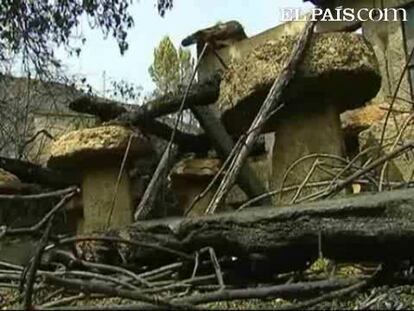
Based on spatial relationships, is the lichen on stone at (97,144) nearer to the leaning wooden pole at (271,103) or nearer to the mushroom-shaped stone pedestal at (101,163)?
the mushroom-shaped stone pedestal at (101,163)

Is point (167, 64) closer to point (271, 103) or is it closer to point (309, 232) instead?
point (271, 103)

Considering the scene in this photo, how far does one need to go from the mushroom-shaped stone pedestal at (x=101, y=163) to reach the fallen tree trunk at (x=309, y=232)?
2.47 m

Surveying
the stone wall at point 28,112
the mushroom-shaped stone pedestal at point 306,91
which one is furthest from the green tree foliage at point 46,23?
the mushroom-shaped stone pedestal at point 306,91

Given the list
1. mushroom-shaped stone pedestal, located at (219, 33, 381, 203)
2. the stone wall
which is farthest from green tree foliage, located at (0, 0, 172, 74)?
mushroom-shaped stone pedestal, located at (219, 33, 381, 203)

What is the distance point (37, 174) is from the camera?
194 inches

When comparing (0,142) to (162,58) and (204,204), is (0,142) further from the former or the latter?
(162,58)

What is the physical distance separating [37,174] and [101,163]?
2.59ft

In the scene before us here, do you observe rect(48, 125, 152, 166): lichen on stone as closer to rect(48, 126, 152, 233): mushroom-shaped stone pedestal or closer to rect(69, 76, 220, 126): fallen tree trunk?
rect(48, 126, 152, 233): mushroom-shaped stone pedestal

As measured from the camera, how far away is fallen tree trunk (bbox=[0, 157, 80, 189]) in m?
4.81

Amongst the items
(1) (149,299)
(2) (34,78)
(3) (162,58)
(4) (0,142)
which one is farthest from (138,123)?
(3) (162,58)

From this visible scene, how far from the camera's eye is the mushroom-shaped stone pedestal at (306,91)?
114 inches

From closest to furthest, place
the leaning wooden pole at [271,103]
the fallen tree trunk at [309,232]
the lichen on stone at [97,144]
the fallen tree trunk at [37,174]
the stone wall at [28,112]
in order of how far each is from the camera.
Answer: the fallen tree trunk at [309,232] → the leaning wooden pole at [271,103] → the lichen on stone at [97,144] → the fallen tree trunk at [37,174] → the stone wall at [28,112]

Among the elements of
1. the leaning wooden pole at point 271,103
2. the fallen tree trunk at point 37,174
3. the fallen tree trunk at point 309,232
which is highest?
the leaning wooden pole at point 271,103

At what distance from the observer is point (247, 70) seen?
299 cm
